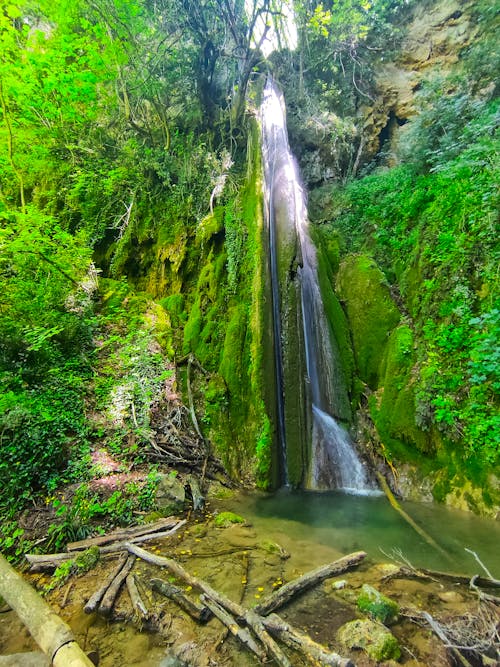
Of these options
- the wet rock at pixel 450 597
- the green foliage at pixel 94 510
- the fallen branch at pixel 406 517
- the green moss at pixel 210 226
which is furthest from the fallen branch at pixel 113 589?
the green moss at pixel 210 226

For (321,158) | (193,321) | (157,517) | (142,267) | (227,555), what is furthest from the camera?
(321,158)

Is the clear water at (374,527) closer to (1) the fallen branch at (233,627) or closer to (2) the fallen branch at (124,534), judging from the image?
(2) the fallen branch at (124,534)

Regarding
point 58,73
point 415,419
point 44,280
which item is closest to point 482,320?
point 415,419

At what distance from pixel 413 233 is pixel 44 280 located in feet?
27.4

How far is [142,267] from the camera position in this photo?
1062 centimetres

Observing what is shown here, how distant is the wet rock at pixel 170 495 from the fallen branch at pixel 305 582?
231cm

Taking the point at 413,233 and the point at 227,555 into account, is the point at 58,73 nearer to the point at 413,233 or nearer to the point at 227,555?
the point at 413,233

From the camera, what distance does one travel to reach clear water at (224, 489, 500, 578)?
3.84 meters

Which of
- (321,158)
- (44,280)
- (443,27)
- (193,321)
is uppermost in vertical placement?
(443,27)

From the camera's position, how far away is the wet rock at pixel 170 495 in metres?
4.98

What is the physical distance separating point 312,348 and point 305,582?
16.0 ft

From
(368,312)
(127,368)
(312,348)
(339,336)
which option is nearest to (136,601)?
(127,368)

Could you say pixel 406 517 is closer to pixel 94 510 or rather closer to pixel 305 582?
pixel 305 582

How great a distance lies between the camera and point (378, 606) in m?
2.78
